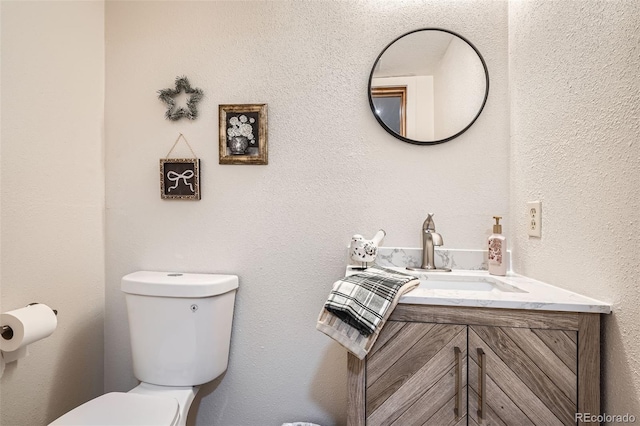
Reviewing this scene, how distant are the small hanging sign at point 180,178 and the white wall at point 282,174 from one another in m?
0.04

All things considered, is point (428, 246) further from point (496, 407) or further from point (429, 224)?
point (496, 407)

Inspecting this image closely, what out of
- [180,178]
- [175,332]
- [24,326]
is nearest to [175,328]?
[175,332]

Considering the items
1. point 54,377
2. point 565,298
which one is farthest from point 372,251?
point 54,377

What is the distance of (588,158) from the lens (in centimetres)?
87

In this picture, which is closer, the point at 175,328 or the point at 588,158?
the point at 588,158

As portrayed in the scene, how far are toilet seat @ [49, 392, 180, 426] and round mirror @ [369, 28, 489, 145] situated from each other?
1277 mm

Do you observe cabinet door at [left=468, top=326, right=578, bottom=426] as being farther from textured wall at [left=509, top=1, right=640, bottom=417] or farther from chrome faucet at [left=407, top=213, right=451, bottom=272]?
chrome faucet at [left=407, top=213, right=451, bottom=272]

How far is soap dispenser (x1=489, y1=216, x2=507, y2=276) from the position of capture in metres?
1.19

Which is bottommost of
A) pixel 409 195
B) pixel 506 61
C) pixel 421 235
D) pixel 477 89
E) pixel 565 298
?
pixel 565 298

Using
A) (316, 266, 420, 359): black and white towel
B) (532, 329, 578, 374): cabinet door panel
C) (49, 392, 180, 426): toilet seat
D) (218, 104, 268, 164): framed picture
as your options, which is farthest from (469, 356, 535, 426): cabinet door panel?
(218, 104, 268, 164): framed picture

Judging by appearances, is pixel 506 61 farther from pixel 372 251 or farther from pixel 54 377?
pixel 54 377

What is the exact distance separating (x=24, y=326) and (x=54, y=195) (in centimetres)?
50

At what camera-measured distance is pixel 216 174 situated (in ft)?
4.69

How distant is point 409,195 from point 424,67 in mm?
535
